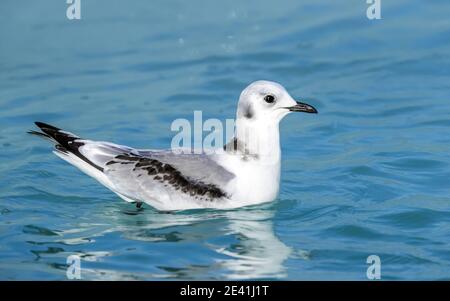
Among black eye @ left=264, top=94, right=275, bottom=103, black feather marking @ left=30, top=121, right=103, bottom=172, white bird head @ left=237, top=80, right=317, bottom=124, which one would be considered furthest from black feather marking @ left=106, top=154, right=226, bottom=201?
black eye @ left=264, top=94, right=275, bottom=103

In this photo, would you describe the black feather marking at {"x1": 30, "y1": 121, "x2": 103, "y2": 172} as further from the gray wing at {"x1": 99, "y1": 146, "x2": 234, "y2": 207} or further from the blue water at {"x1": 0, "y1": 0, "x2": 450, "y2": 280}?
the blue water at {"x1": 0, "y1": 0, "x2": 450, "y2": 280}

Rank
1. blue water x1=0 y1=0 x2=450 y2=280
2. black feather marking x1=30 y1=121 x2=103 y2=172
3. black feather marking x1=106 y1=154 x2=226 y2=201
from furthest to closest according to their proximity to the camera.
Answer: black feather marking x1=30 y1=121 x2=103 y2=172 < black feather marking x1=106 y1=154 x2=226 y2=201 < blue water x1=0 y1=0 x2=450 y2=280

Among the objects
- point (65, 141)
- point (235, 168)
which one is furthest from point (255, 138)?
point (65, 141)

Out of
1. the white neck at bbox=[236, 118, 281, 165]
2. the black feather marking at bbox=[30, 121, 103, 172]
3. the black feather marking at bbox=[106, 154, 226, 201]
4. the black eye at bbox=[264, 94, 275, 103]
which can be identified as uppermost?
the black eye at bbox=[264, 94, 275, 103]

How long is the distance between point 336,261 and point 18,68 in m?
9.02

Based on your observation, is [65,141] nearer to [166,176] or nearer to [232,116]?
[166,176]

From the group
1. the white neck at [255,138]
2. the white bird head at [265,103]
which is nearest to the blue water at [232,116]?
the white neck at [255,138]

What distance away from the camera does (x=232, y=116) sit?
49.4 feet

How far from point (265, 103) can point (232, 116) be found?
4089mm

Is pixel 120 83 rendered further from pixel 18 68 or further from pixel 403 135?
pixel 403 135

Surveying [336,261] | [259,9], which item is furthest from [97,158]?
[259,9]

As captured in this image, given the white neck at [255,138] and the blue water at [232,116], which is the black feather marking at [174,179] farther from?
the white neck at [255,138]

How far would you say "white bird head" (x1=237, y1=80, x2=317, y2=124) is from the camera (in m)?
11.0

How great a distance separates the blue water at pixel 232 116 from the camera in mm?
10070
